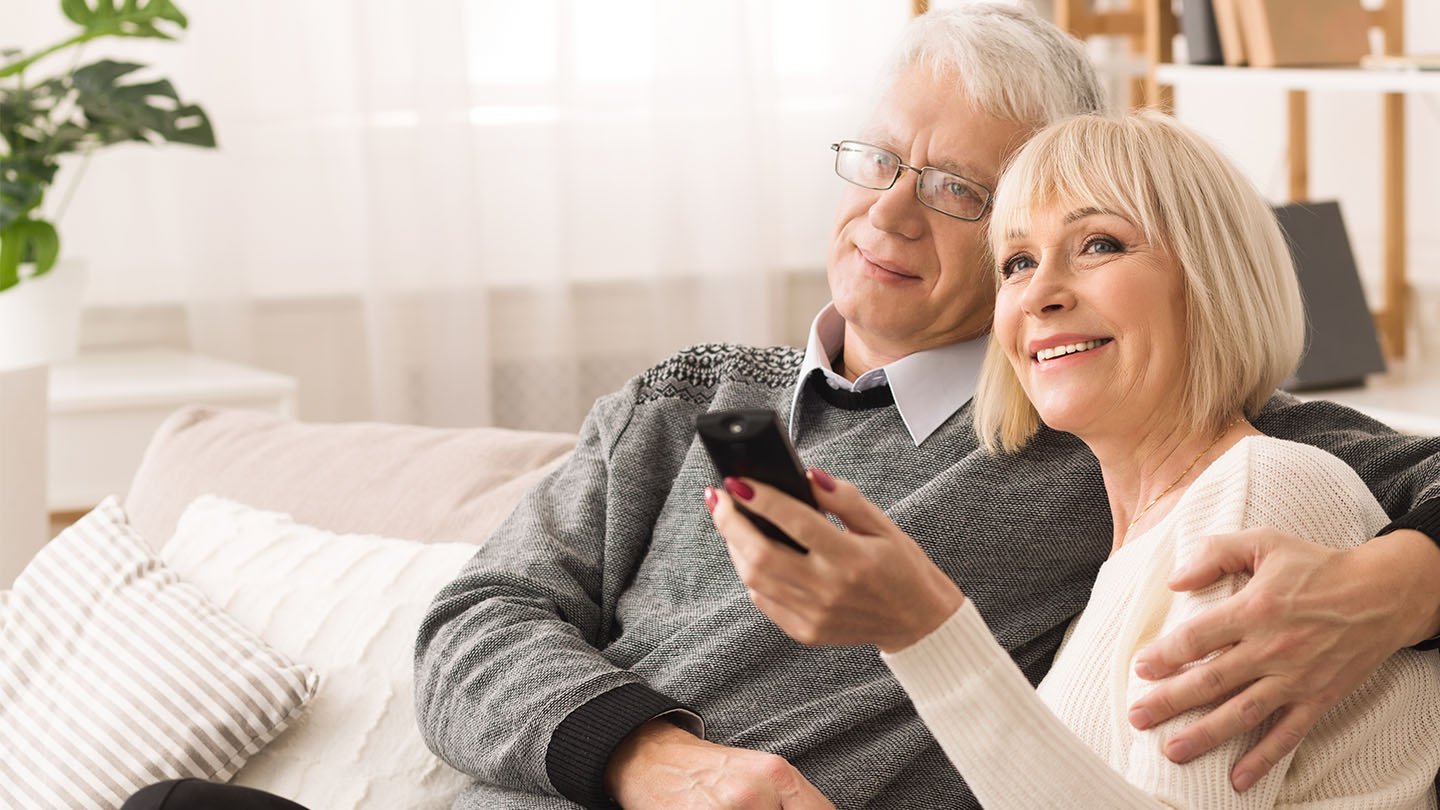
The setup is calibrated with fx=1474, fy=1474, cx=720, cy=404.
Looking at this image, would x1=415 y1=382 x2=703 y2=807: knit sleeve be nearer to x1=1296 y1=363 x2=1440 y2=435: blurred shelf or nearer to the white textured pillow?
the white textured pillow

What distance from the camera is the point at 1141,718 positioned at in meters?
0.99

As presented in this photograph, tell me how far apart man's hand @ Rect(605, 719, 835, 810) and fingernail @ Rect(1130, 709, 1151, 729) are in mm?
287

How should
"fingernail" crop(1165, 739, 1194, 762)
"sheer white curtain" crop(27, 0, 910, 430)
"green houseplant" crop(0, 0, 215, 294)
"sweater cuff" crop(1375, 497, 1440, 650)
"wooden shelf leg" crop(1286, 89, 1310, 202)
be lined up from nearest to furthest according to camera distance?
1. "fingernail" crop(1165, 739, 1194, 762)
2. "sweater cuff" crop(1375, 497, 1440, 650)
3. "green houseplant" crop(0, 0, 215, 294)
4. "wooden shelf leg" crop(1286, 89, 1310, 202)
5. "sheer white curtain" crop(27, 0, 910, 430)

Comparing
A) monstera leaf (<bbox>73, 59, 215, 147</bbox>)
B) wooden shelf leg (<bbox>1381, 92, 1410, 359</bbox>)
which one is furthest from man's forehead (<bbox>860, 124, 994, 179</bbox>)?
monstera leaf (<bbox>73, 59, 215, 147</bbox>)

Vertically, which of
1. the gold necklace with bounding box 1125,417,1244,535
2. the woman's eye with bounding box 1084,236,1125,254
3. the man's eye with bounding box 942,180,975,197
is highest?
the man's eye with bounding box 942,180,975,197

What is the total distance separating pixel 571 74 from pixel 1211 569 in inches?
97.1

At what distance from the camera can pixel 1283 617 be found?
100 centimetres

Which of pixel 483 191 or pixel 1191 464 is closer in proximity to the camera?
pixel 1191 464

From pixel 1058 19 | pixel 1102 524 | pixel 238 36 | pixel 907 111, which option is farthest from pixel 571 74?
pixel 1102 524

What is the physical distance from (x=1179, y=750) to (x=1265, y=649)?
9cm

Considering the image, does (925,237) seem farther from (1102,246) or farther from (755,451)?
(755,451)

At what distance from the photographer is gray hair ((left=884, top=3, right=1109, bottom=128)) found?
1.41 meters

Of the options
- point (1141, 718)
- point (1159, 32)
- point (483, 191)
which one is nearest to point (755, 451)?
point (1141, 718)

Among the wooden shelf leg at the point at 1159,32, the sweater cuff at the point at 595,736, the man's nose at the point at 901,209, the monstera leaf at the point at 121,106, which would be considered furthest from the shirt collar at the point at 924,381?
the monstera leaf at the point at 121,106
